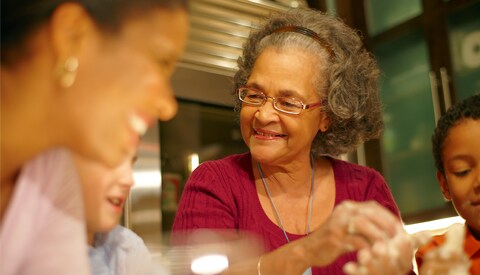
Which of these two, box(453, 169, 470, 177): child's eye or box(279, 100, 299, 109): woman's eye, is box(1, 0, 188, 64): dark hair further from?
box(453, 169, 470, 177): child's eye

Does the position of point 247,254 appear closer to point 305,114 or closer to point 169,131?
point 169,131

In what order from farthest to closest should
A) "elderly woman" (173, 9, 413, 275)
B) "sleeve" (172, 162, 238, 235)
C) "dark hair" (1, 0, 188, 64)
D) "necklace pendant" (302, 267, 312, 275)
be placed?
1. "elderly woman" (173, 9, 413, 275)
2. "sleeve" (172, 162, 238, 235)
3. "necklace pendant" (302, 267, 312, 275)
4. "dark hair" (1, 0, 188, 64)

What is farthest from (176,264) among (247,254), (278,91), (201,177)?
(278,91)

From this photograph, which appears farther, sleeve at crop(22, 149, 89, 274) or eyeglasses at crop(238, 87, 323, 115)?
eyeglasses at crop(238, 87, 323, 115)

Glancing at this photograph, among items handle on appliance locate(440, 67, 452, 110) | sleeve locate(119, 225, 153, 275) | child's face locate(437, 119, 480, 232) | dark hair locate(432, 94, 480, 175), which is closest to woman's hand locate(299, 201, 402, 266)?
sleeve locate(119, 225, 153, 275)

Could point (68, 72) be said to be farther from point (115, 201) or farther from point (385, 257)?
point (385, 257)

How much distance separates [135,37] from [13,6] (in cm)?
8

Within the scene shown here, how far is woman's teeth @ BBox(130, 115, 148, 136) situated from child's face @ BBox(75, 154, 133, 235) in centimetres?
3

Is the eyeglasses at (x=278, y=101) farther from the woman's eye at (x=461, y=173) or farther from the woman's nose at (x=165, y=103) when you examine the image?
the woman's nose at (x=165, y=103)

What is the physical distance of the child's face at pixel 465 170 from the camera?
1.11 meters

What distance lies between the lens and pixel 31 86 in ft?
1.22

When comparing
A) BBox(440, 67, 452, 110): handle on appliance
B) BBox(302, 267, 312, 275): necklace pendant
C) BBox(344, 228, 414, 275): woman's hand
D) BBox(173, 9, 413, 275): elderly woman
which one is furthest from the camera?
BBox(440, 67, 452, 110): handle on appliance

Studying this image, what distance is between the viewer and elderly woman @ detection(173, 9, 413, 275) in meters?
1.10

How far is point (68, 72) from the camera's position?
377 millimetres
